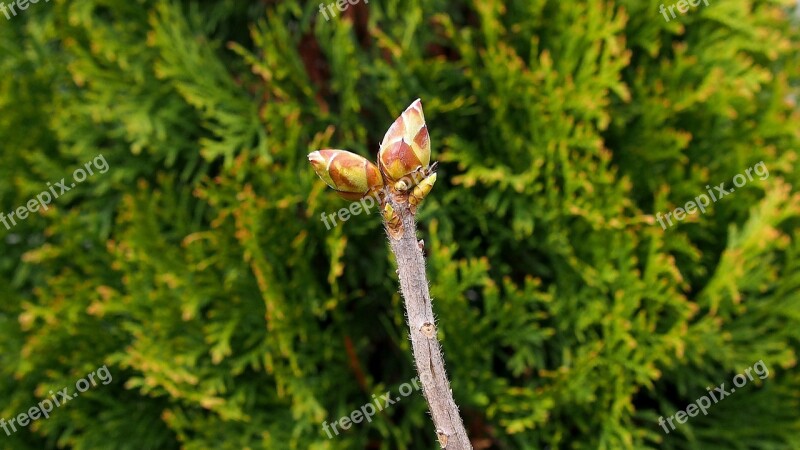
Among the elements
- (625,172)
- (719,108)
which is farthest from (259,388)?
(719,108)

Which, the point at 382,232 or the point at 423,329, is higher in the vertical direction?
the point at 382,232

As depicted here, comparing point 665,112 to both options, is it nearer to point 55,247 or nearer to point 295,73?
point 295,73

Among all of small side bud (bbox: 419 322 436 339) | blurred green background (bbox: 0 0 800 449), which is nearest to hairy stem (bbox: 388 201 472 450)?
small side bud (bbox: 419 322 436 339)

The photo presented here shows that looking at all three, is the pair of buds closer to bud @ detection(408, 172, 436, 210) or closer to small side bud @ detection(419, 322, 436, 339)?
bud @ detection(408, 172, 436, 210)

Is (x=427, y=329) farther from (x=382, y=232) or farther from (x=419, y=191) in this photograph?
(x=382, y=232)

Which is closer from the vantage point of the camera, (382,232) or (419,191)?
(419,191)

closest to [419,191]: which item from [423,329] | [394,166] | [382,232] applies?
[394,166]

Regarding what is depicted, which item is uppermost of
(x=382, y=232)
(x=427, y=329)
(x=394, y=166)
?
(x=382, y=232)
